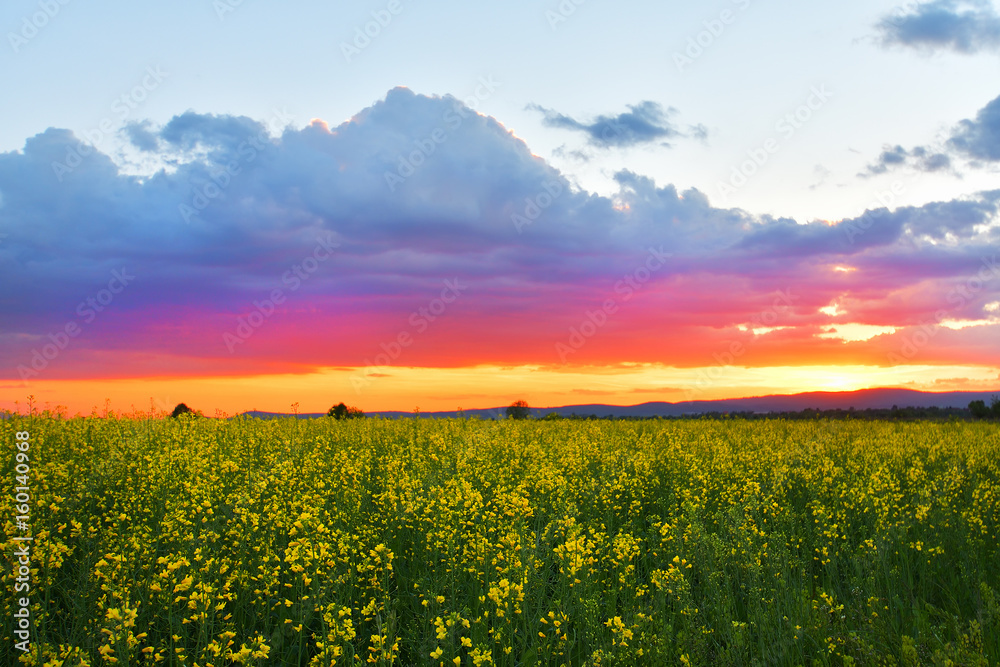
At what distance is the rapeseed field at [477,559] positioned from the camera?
4.04 metres

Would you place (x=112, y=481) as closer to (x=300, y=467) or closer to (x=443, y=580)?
(x=300, y=467)

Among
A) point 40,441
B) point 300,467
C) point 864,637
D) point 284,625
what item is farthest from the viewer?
point 40,441

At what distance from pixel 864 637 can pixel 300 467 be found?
6354 millimetres

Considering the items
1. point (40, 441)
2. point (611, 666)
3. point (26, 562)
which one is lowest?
point (611, 666)

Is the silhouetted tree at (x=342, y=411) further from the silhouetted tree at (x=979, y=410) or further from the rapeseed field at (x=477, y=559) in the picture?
the silhouetted tree at (x=979, y=410)

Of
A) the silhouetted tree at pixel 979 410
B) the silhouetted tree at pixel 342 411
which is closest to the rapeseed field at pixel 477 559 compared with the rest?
the silhouetted tree at pixel 342 411

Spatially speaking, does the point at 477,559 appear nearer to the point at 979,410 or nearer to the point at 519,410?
the point at 519,410

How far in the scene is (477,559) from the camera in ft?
16.3

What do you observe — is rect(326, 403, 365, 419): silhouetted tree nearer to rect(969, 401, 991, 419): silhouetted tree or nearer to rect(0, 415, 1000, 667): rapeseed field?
rect(0, 415, 1000, 667): rapeseed field

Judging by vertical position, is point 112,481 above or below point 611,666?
above

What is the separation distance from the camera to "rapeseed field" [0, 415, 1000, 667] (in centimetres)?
404

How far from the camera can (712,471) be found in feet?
29.8

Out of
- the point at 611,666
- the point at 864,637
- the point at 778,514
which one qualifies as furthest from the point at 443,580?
the point at 778,514

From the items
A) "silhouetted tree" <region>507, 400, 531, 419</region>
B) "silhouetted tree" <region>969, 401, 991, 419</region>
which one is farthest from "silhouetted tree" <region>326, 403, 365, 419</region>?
"silhouetted tree" <region>969, 401, 991, 419</region>
